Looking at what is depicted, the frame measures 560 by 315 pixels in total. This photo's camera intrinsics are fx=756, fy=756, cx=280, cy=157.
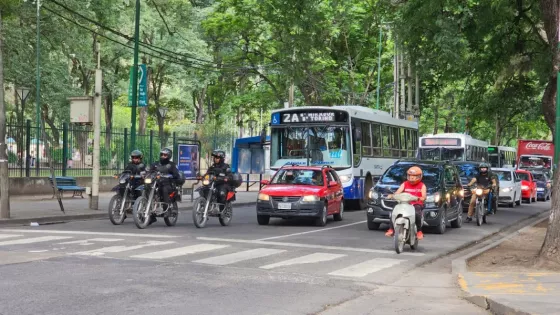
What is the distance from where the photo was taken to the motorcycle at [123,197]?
18.1 m

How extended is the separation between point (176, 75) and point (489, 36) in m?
27.7

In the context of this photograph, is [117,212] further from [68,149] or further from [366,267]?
[68,149]

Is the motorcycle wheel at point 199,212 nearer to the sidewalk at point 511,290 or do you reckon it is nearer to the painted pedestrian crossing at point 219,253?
the painted pedestrian crossing at point 219,253

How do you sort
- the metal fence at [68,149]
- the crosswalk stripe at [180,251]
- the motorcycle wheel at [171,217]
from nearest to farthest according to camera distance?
the crosswalk stripe at [180,251] → the motorcycle wheel at [171,217] → the metal fence at [68,149]

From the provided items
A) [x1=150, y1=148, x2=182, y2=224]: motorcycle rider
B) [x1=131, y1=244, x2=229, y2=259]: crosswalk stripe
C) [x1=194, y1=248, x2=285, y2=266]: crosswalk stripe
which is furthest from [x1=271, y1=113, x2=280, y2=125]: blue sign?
[x1=194, y1=248, x2=285, y2=266]: crosswalk stripe

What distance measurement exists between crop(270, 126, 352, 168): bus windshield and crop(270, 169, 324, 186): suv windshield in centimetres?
482

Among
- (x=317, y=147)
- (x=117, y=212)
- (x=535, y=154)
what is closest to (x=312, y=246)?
(x=117, y=212)

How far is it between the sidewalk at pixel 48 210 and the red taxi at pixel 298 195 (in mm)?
4924

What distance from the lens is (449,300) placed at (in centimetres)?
958

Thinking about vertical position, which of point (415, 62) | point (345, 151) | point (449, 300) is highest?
point (415, 62)

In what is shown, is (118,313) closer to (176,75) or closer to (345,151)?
(345,151)

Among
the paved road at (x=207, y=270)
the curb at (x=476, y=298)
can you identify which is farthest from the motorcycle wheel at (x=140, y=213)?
the curb at (x=476, y=298)

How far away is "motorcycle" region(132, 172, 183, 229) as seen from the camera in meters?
17.3

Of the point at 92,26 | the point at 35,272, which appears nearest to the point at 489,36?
the point at 35,272
